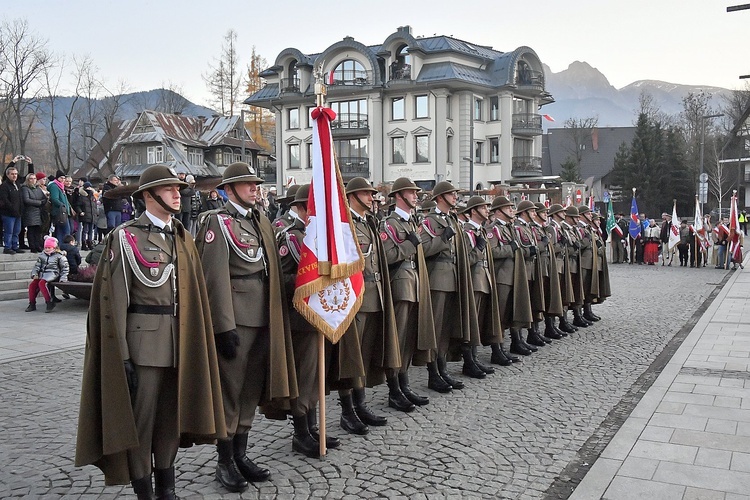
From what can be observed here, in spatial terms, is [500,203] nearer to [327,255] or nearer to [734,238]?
[327,255]

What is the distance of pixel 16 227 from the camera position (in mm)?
15312

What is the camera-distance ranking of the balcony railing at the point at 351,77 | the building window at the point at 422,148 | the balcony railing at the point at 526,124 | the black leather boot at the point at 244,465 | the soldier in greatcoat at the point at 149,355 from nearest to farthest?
1. the soldier in greatcoat at the point at 149,355
2. the black leather boot at the point at 244,465
3. the building window at the point at 422,148
4. the balcony railing at the point at 351,77
5. the balcony railing at the point at 526,124

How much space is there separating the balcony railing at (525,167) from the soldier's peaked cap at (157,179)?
45.0 metres

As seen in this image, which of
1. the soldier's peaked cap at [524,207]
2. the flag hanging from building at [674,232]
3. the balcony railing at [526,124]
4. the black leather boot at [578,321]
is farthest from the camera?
the balcony railing at [526,124]

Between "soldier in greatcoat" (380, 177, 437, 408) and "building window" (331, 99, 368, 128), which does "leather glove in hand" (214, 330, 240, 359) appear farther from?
"building window" (331, 99, 368, 128)

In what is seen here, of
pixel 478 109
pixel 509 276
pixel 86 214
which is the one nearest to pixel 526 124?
pixel 478 109

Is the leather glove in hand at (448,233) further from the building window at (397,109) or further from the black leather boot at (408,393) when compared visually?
the building window at (397,109)

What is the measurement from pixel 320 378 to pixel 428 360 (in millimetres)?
1853

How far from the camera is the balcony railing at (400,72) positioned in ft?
150

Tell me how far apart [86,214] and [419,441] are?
48.2ft

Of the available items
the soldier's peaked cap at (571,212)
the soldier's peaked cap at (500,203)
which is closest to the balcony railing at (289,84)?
the soldier's peaked cap at (571,212)

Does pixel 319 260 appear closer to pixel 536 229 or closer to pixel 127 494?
pixel 127 494

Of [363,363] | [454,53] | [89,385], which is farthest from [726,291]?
[454,53]

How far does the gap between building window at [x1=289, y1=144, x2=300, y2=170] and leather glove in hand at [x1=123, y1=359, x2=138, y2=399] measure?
152 feet
